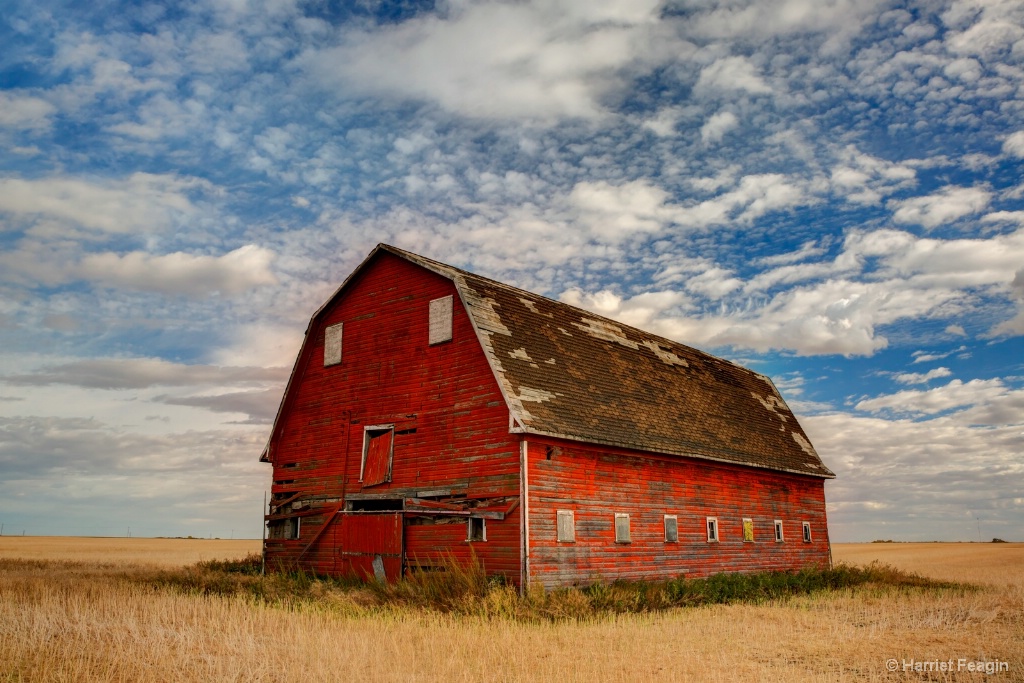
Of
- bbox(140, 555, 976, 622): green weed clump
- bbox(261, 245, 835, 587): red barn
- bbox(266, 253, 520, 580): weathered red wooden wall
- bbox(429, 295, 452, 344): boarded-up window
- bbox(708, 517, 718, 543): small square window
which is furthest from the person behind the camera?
bbox(708, 517, 718, 543): small square window

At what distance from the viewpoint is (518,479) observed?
1644 centimetres

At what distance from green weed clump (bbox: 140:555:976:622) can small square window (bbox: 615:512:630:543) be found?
112 centimetres

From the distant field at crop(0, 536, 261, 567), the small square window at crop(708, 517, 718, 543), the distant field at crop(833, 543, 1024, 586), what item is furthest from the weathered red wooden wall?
the distant field at crop(833, 543, 1024, 586)

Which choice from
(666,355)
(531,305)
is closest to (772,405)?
(666,355)

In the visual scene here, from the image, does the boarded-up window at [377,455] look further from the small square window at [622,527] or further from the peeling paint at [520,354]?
the small square window at [622,527]

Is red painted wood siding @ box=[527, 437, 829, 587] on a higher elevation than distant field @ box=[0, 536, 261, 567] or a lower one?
higher

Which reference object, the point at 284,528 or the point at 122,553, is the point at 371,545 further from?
the point at 122,553

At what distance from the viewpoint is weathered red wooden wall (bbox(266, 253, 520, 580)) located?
56.2ft

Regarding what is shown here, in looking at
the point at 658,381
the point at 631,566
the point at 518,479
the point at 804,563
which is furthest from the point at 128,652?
the point at 804,563

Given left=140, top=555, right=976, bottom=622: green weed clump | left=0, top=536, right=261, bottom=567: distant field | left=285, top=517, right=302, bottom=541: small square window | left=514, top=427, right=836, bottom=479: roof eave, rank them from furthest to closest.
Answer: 1. left=0, top=536, right=261, bottom=567: distant field
2. left=285, top=517, right=302, bottom=541: small square window
3. left=514, top=427, right=836, bottom=479: roof eave
4. left=140, top=555, right=976, bottom=622: green weed clump

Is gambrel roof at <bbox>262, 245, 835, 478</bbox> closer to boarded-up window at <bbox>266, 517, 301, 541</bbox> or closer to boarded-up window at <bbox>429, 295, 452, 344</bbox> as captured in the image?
boarded-up window at <bbox>429, 295, 452, 344</bbox>

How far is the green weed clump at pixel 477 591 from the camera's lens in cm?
1461

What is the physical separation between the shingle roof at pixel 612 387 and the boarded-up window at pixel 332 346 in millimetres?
2301

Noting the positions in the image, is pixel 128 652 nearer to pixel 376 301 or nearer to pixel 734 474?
pixel 376 301
